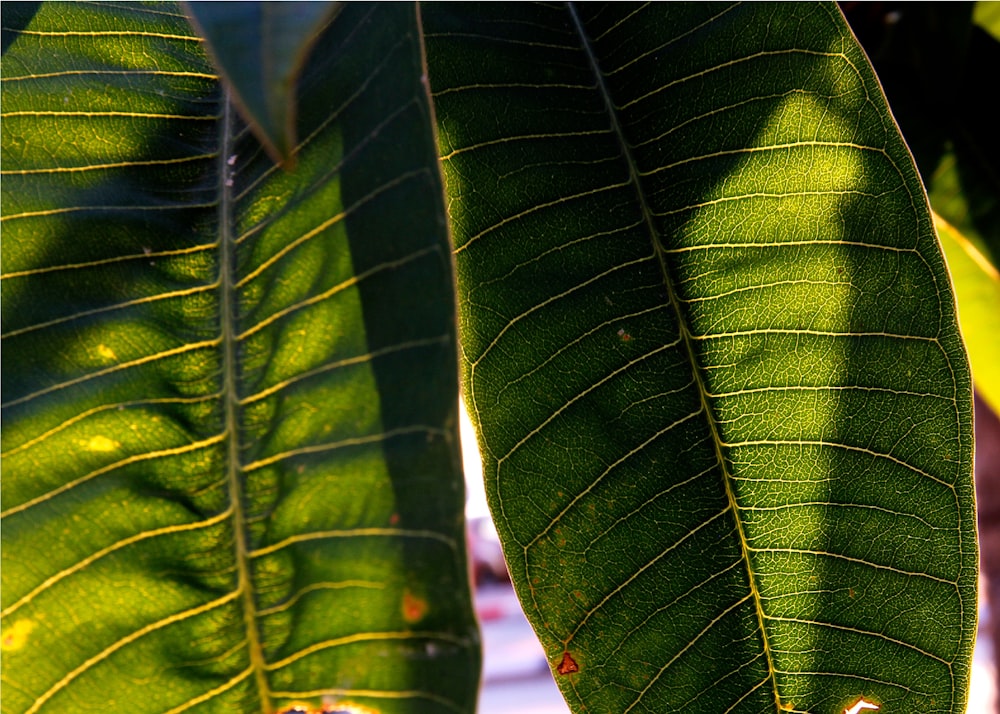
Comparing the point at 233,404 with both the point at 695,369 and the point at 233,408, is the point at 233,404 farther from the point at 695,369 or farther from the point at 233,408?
the point at 695,369

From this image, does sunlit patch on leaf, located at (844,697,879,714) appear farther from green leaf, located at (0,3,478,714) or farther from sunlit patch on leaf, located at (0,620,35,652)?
sunlit patch on leaf, located at (0,620,35,652)

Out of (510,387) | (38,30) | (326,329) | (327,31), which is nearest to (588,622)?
(510,387)

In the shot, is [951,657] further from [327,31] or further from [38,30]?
[38,30]

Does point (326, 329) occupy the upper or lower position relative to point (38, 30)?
lower

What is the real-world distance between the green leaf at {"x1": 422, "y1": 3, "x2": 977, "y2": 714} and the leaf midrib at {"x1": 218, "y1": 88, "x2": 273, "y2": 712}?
143 millimetres

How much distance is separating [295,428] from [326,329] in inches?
2.2

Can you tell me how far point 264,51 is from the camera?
1.16ft

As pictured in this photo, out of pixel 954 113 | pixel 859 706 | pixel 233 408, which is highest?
pixel 954 113

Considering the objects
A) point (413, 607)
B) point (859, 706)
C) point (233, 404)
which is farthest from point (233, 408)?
point (859, 706)

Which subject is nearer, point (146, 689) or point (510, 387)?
point (146, 689)

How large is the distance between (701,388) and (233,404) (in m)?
0.30

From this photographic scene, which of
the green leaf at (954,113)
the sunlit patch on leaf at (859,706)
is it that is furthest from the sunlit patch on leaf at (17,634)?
the green leaf at (954,113)

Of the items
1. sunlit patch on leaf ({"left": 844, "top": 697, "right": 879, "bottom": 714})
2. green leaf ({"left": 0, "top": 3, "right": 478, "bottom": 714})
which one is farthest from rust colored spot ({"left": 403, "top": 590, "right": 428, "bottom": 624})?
sunlit patch on leaf ({"left": 844, "top": 697, "right": 879, "bottom": 714})

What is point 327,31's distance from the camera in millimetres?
520
